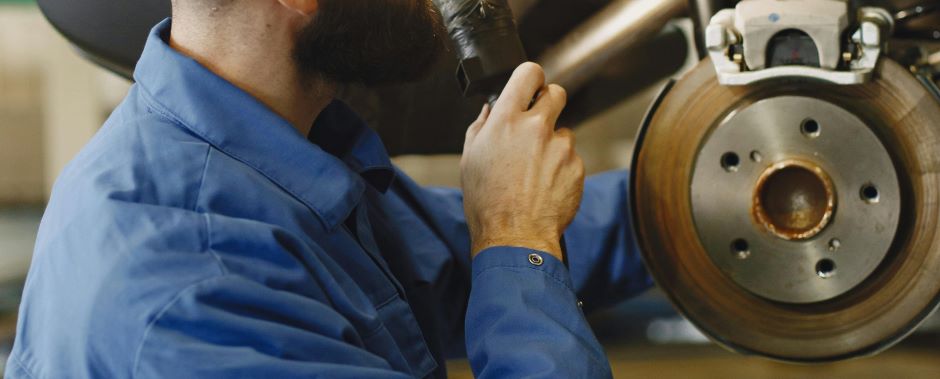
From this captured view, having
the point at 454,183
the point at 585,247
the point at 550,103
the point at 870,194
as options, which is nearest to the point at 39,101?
the point at 454,183

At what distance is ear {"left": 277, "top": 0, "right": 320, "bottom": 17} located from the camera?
2.18 ft

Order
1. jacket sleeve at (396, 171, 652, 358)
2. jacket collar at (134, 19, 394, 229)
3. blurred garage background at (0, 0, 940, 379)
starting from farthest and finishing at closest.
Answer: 1. blurred garage background at (0, 0, 940, 379)
2. jacket sleeve at (396, 171, 652, 358)
3. jacket collar at (134, 19, 394, 229)

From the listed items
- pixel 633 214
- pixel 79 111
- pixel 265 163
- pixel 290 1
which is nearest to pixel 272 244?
pixel 265 163

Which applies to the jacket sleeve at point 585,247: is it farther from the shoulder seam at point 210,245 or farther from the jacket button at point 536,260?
the shoulder seam at point 210,245

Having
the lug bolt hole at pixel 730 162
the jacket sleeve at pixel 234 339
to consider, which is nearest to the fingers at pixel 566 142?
the lug bolt hole at pixel 730 162

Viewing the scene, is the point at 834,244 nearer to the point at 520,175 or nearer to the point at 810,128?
the point at 810,128

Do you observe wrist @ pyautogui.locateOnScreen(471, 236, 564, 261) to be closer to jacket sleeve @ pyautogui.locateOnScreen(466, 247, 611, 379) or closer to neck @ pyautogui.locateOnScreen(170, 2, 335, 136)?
jacket sleeve @ pyautogui.locateOnScreen(466, 247, 611, 379)

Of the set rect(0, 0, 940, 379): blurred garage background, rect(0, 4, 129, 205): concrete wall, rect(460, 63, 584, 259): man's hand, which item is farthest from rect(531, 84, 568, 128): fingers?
rect(0, 4, 129, 205): concrete wall

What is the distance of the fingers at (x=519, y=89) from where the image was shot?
65cm

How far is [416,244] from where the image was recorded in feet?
2.57

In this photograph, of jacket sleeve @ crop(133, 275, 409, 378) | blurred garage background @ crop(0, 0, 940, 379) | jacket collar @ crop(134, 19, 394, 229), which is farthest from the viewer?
blurred garage background @ crop(0, 0, 940, 379)

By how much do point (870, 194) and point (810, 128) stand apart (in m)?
0.06

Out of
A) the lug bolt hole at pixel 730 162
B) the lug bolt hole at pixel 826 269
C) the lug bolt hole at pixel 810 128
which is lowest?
the lug bolt hole at pixel 826 269

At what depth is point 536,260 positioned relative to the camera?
0.63 metres
